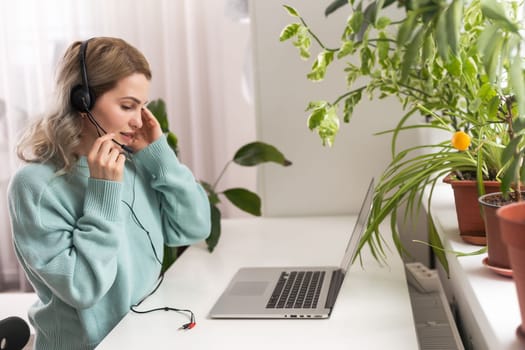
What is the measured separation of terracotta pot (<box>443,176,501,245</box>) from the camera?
1.29 metres

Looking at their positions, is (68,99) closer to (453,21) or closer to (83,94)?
(83,94)

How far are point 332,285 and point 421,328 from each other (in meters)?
0.25

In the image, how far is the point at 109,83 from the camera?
148cm

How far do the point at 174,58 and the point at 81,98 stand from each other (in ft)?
5.71

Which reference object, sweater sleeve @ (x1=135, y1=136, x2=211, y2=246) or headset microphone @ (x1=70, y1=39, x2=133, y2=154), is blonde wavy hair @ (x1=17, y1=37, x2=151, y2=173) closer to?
headset microphone @ (x1=70, y1=39, x2=133, y2=154)

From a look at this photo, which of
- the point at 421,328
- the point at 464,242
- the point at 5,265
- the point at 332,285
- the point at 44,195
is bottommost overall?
the point at 5,265

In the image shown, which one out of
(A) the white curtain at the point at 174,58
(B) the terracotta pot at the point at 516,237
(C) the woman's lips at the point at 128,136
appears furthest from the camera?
(A) the white curtain at the point at 174,58

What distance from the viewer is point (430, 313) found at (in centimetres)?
156

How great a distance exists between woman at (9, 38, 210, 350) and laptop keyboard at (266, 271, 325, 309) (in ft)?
1.07

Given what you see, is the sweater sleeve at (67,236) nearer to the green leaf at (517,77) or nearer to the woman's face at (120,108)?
the woman's face at (120,108)

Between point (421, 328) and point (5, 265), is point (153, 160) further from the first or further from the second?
point (5, 265)

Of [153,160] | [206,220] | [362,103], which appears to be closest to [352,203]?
[362,103]

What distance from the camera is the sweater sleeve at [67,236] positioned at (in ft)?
4.40

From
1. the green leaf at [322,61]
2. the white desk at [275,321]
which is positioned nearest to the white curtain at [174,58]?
the white desk at [275,321]
